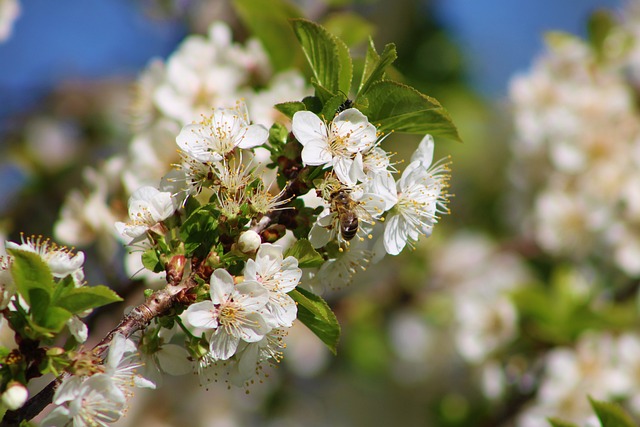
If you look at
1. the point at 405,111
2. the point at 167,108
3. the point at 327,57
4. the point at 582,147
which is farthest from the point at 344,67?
the point at 582,147

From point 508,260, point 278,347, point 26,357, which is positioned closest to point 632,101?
point 508,260

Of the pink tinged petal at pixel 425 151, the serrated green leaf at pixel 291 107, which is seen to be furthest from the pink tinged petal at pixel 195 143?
the pink tinged petal at pixel 425 151

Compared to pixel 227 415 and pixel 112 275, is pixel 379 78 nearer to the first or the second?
pixel 112 275

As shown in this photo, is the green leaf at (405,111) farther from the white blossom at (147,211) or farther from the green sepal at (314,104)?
the white blossom at (147,211)

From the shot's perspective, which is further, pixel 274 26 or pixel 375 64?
pixel 274 26

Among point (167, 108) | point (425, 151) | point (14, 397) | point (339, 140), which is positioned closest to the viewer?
→ point (14, 397)

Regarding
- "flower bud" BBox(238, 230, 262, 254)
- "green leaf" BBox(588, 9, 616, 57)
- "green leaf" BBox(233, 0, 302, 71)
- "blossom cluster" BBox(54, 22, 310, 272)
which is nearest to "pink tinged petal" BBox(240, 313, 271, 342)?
"flower bud" BBox(238, 230, 262, 254)

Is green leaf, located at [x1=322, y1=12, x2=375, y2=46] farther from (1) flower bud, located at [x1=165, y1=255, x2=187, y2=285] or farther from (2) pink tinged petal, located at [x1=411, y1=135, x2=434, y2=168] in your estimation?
(1) flower bud, located at [x1=165, y1=255, x2=187, y2=285]

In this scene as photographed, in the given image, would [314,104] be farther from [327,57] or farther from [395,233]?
[395,233]
